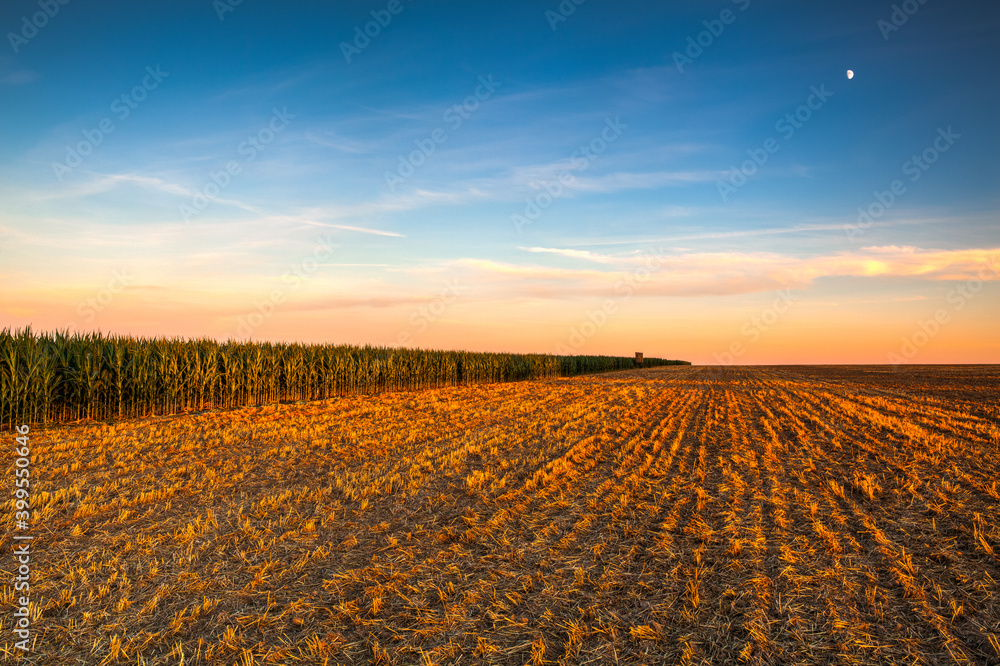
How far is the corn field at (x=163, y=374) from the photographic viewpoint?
14.2 metres

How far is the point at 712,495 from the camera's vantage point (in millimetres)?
8281

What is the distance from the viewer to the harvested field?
432cm

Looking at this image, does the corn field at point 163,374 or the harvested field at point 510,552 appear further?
the corn field at point 163,374

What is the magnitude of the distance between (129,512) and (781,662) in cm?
782

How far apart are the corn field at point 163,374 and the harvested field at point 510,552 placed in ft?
12.1

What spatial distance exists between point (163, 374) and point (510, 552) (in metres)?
15.8

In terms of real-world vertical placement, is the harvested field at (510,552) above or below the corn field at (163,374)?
below

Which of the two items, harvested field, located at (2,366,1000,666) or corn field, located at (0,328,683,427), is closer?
harvested field, located at (2,366,1000,666)

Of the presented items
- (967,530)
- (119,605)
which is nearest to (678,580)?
(967,530)

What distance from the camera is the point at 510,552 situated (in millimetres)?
6023

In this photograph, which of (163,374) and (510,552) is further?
(163,374)

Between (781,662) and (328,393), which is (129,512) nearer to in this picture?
(781,662)

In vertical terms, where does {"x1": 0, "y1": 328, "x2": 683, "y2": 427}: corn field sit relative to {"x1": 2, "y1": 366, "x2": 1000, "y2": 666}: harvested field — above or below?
above

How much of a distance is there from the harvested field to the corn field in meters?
3.69
